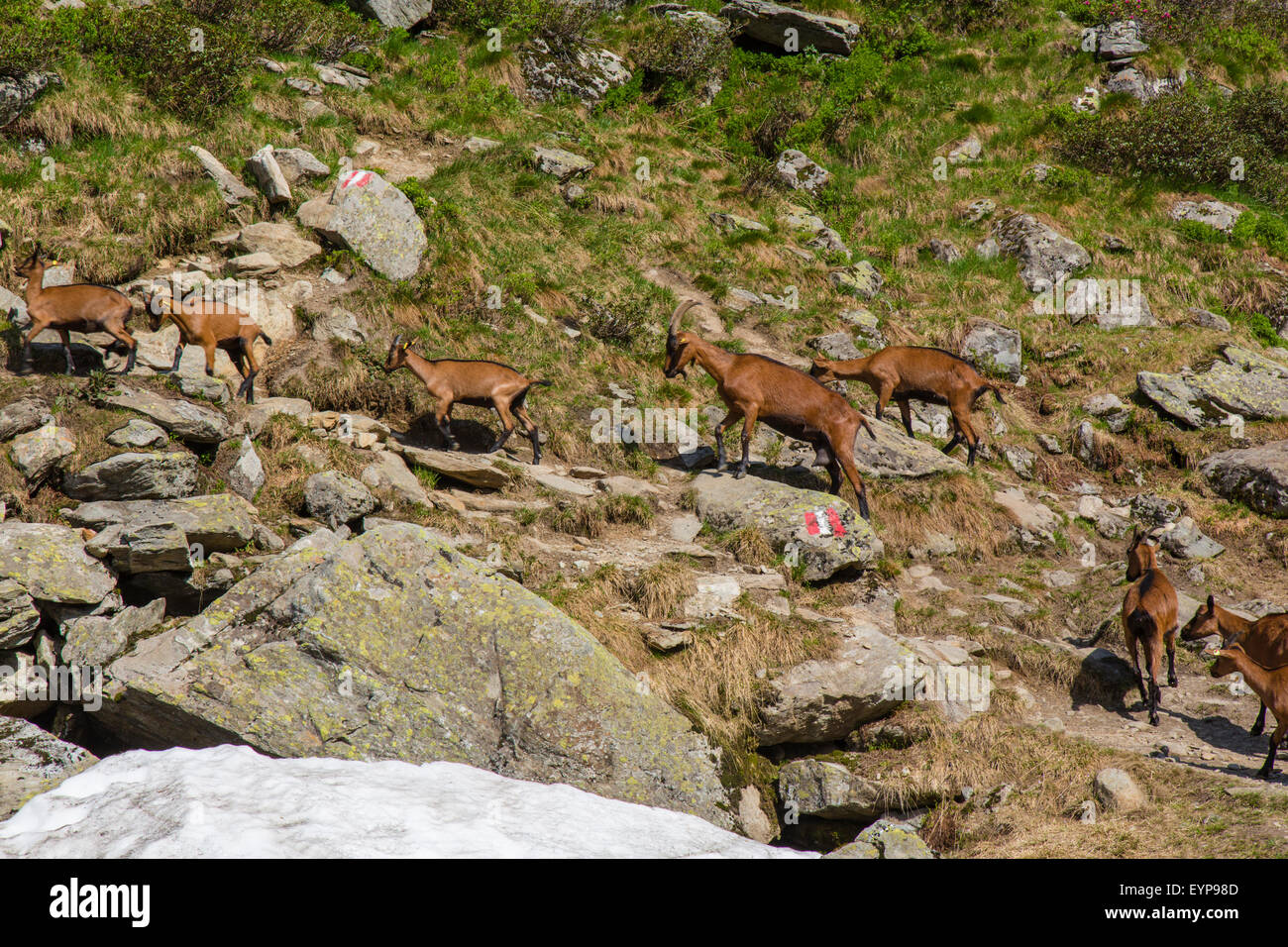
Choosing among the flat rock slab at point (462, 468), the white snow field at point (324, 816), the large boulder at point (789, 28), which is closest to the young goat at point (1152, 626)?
the white snow field at point (324, 816)

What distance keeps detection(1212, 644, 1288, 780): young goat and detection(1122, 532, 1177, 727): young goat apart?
693mm

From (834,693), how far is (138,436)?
7914mm

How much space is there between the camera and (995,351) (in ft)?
57.9

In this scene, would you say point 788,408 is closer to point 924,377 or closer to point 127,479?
point 924,377

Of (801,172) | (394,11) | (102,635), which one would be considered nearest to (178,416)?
(102,635)

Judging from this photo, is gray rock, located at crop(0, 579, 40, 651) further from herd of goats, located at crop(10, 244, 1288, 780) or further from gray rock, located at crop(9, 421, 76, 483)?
herd of goats, located at crop(10, 244, 1288, 780)

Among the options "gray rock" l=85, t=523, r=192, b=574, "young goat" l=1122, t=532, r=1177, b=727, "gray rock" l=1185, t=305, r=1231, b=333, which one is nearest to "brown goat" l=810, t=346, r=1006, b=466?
"young goat" l=1122, t=532, r=1177, b=727

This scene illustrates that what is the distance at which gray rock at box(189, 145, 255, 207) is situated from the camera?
14750 mm

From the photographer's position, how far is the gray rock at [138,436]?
9766 millimetres

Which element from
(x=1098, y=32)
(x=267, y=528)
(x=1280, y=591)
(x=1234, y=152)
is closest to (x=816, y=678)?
(x=267, y=528)

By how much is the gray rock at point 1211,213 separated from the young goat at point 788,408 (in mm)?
13212

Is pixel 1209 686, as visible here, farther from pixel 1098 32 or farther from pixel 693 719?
pixel 1098 32

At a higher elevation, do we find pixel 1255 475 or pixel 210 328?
pixel 210 328

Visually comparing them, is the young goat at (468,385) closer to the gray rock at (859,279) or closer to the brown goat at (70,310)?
the brown goat at (70,310)
